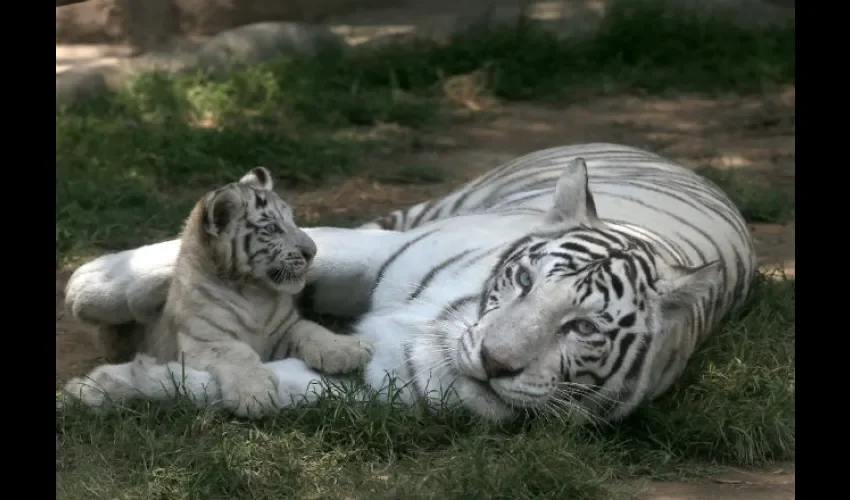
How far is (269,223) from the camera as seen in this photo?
136 inches

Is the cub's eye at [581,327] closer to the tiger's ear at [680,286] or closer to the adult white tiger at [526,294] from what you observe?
the adult white tiger at [526,294]

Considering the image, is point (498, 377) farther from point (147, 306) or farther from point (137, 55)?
point (137, 55)

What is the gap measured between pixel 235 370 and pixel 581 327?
0.92 metres

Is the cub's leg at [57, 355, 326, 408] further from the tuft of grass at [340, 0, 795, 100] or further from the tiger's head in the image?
the tuft of grass at [340, 0, 795, 100]

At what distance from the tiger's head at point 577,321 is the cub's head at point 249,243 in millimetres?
574

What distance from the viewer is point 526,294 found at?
9.80 feet

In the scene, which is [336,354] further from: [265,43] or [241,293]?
[265,43]

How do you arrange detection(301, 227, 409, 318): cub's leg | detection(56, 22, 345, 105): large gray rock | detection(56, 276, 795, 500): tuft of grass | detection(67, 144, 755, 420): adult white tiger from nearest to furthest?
1. detection(56, 276, 795, 500): tuft of grass
2. detection(67, 144, 755, 420): adult white tiger
3. detection(301, 227, 409, 318): cub's leg
4. detection(56, 22, 345, 105): large gray rock

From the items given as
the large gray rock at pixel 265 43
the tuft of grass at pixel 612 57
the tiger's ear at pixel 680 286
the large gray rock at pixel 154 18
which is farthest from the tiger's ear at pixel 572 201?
the large gray rock at pixel 154 18

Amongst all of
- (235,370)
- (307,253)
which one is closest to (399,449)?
(235,370)

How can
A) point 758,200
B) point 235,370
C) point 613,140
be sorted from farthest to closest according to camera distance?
point 613,140
point 758,200
point 235,370

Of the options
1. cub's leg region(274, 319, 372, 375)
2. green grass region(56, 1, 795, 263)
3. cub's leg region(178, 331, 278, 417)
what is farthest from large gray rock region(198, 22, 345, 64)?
cub's leg region(178, 331, 278, 417)

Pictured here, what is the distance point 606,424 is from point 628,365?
0.21m

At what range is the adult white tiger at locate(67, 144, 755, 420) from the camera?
9.70 ft
